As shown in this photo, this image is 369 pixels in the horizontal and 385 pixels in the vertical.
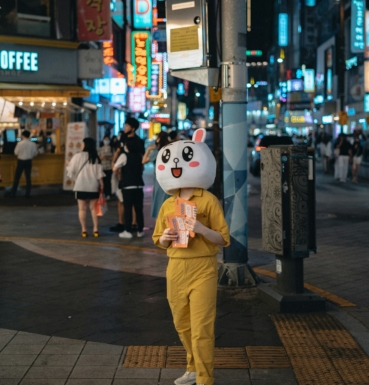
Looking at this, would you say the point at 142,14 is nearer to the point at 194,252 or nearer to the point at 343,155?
the point at 343,155

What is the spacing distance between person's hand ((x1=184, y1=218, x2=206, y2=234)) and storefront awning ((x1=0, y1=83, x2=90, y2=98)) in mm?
17302

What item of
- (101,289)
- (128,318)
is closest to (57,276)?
(101,289)

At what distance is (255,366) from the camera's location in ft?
16.9

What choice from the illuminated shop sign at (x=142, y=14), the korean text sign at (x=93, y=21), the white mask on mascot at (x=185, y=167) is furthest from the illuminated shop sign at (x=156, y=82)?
the white mask on mascot at (x=185, y=167)

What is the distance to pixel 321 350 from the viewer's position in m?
5.55

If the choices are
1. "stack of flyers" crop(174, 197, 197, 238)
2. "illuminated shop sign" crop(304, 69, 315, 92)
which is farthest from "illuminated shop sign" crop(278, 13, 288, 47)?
"stack of flyers" crop(174, 197, 197, 238)

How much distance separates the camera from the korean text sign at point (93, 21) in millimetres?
22156

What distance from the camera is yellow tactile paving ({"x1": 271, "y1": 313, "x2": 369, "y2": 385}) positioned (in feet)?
16.3

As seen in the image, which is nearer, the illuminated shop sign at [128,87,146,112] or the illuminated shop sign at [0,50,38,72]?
the illuminated shop sign at [0,50,38,72]

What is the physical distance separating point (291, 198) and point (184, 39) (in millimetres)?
2151

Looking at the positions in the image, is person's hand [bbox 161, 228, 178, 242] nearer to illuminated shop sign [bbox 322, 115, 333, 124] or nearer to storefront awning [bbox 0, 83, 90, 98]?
storefront awning [bbox 0, 83, 90, 98]

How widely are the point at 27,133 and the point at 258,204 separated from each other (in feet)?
22.4

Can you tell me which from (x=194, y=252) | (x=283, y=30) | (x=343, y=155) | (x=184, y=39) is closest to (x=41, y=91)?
(x=343, y=155)

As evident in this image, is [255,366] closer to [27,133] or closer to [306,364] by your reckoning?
[306,364]
